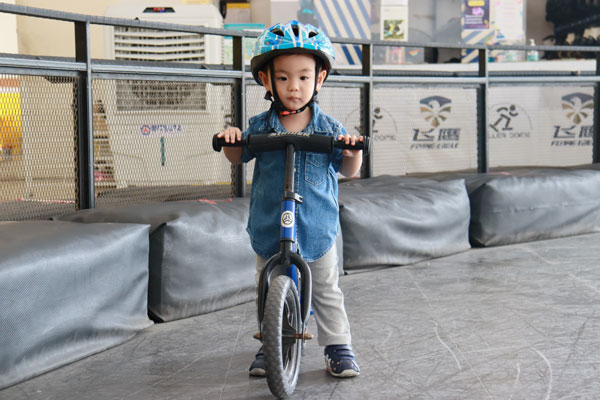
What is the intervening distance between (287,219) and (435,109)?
17.4ft

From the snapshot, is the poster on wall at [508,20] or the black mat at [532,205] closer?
the black mat at [532,205]

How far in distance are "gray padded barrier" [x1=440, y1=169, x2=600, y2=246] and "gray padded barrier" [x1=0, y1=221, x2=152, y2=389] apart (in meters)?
2.58

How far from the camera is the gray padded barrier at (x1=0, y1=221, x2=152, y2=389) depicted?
236 centimetres

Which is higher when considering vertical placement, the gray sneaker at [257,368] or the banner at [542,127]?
the banner at [542,127]

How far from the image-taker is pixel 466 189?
492 cm

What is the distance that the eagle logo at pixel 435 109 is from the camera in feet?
23.7

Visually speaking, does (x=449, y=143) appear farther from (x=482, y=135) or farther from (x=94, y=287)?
(x=94, y=287)

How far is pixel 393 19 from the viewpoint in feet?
27.9

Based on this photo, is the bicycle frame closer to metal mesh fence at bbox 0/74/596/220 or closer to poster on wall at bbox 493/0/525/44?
metal mesh fence at bbox 0/74/596/220

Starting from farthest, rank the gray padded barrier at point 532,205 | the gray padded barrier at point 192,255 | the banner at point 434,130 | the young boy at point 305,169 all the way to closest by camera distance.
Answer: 1. the banner at point 434,130
2. the gray padded barrier at point 532,205
3. the gray padded barrier at point 192,255
4. the young boy at point 305,169

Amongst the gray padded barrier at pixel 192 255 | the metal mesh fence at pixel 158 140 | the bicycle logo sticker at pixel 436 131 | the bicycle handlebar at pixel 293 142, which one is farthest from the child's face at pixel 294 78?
the bicycle logo sticker at pixel 436 131

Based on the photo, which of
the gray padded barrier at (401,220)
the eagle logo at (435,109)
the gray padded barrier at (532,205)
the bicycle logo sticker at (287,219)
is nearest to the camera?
the bicycle logo sticker at (287,219)

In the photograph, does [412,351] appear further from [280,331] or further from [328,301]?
[280,331]

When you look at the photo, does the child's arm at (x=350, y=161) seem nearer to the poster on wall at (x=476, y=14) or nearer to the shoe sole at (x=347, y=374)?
the shoe sole at (x=347, y=374)
